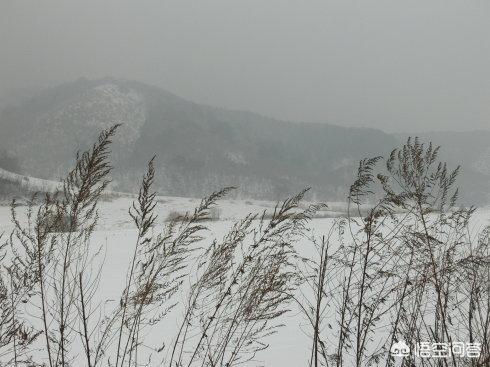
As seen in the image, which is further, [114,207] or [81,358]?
[114,207]

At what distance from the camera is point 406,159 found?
255cm

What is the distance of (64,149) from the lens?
154 m

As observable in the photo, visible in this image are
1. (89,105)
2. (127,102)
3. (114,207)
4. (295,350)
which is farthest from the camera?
(127,102)

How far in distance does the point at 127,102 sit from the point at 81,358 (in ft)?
673

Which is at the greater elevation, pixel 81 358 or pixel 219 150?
pixel 219 150

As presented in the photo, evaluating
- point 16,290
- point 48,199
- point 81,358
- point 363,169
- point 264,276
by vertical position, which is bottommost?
point 81,358

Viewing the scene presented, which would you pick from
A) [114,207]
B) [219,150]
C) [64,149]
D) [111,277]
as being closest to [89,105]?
[64,149]

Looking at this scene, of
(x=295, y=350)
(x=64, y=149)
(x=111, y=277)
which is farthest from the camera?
(x=64, y=149)

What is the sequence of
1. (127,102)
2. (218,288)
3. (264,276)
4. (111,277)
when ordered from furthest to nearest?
1. (127,102)
2. (111,277)
3. (218,288)
4. (264,276)

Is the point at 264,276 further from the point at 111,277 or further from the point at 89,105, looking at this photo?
the point at 89,105

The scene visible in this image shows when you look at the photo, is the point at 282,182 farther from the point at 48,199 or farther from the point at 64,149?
the point at 48,199

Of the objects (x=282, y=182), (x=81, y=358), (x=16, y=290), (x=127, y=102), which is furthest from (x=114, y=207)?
(x=127, y=102)

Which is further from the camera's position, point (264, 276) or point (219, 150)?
point (219, 150)

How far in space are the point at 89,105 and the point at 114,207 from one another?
534 ft
